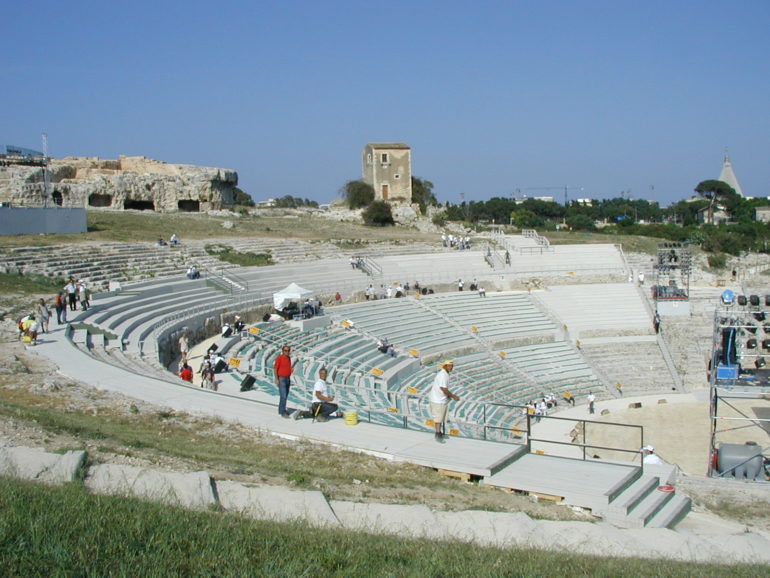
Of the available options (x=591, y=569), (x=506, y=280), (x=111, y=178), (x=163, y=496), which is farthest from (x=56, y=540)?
(x=111, y=178)

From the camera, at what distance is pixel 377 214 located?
4766cm

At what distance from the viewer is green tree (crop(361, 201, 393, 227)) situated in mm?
47656

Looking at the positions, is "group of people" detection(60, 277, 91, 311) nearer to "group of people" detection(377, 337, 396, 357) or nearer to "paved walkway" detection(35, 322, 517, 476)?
"paved walkway" detection(35, 322, 517, 476)

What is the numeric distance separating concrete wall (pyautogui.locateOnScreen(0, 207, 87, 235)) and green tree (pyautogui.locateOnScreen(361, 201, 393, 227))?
69.1ft

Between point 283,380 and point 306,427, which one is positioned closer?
point 306,427

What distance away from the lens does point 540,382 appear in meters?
24.0

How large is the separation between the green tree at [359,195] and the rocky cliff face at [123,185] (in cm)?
796

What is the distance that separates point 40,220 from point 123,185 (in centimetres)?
1337

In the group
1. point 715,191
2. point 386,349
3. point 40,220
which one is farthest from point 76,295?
point 715,191

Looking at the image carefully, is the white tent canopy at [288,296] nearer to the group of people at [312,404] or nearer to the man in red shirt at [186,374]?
the man in red shirt at [186,374]

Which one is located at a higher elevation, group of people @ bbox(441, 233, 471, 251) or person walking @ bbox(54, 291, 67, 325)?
group of people @ bbox(441, 233, 471, 251)

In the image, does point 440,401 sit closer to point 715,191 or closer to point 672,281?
point 672,281

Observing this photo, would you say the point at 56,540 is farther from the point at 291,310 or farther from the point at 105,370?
the point at 291,310

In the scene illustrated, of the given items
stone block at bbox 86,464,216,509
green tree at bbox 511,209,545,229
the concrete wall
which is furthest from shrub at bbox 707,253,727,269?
stone block at bbox 86,464,216,509
